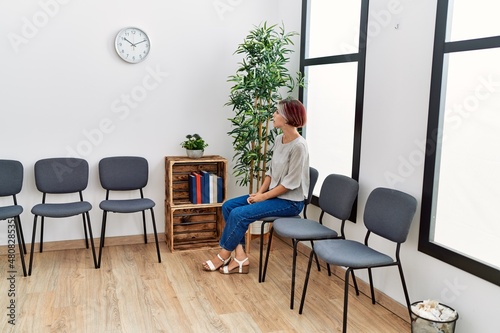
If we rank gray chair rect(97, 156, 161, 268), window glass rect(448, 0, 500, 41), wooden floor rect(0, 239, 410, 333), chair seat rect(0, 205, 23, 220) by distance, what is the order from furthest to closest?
gray chair rect(97, 156, 161, 268)
chair seat rect(0, 205, 23, 220)
wooden floor rect(0, 239, 410, 333)
window glass rect(448, 0, 500, 41)

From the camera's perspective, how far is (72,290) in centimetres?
328

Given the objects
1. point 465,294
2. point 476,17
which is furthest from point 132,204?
point 476,17

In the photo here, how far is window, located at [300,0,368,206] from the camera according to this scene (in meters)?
3.41

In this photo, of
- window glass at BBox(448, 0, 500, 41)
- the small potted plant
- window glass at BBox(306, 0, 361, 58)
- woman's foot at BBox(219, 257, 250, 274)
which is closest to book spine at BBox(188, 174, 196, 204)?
the small potted plant

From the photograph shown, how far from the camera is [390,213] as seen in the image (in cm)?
285

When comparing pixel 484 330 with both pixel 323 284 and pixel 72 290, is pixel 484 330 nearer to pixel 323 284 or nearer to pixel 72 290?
A: pixel 323 284

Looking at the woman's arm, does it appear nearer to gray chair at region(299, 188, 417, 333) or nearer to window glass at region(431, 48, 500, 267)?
gray chair at region(299, 188, 417, 333)

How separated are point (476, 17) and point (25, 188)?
11.8 feet

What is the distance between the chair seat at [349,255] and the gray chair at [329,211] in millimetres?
189

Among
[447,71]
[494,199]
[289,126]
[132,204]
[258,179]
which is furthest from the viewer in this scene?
[258,179]

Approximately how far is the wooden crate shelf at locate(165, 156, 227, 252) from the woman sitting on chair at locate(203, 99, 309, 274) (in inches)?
27.5

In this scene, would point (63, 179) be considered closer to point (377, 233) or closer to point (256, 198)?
point (256, 198)

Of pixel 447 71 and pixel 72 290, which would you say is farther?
pixel 72 290

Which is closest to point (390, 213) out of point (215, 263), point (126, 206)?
point (215, 263)
